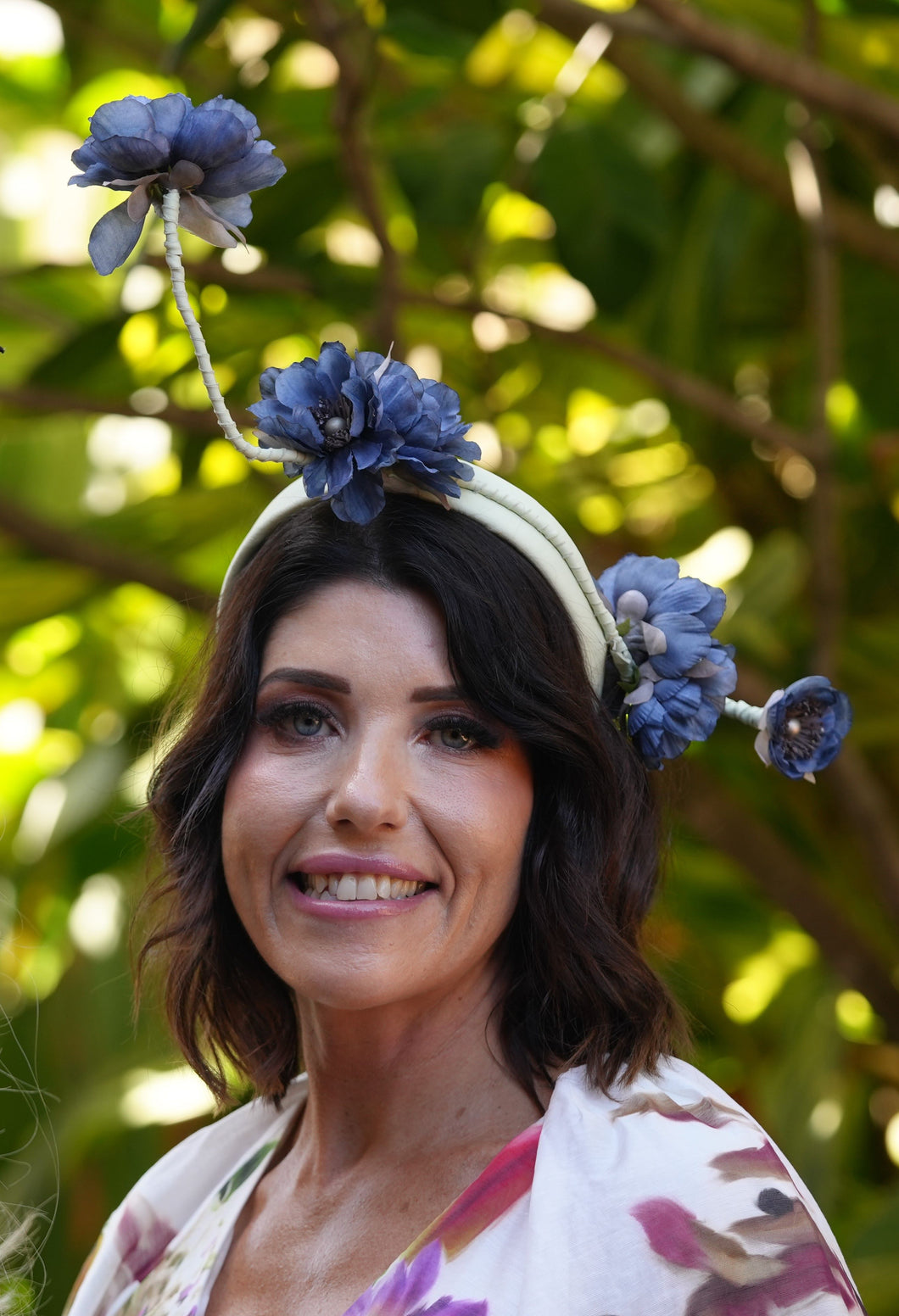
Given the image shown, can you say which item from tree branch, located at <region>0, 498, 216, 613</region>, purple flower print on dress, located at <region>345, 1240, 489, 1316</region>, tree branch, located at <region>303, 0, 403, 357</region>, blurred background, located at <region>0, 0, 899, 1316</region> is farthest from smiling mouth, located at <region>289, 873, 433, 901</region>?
tree branch, located at <region>0, 498, 216, 613</region>

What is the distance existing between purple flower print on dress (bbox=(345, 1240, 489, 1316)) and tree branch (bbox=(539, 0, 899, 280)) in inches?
56.2

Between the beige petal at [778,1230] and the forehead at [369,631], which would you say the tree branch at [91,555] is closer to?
the forehead at [369,631]

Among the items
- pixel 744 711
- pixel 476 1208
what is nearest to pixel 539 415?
pixel 744 711

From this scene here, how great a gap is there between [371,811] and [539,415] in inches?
60.5

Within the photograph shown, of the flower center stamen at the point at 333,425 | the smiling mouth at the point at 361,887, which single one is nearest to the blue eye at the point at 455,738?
the smiling mouth at the point at 361,887

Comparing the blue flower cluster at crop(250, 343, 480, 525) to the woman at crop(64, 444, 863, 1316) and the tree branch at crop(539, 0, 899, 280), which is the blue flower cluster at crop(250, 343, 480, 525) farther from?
the tree branch at crop(539, 0, 899, 280)

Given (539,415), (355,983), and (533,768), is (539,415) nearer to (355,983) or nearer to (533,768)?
(533,768)

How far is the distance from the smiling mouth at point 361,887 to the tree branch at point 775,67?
0.95 metres

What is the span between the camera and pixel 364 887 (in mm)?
1037

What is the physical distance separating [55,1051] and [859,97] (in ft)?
5.46

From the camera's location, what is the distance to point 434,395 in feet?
3.58

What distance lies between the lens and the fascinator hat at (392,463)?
1.01 m

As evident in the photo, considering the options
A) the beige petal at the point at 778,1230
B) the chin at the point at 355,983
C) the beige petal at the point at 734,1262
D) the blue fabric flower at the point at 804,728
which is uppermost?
the blue fabric flower at the point at 804,728

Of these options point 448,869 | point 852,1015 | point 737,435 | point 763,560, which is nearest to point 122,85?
point 737,435
